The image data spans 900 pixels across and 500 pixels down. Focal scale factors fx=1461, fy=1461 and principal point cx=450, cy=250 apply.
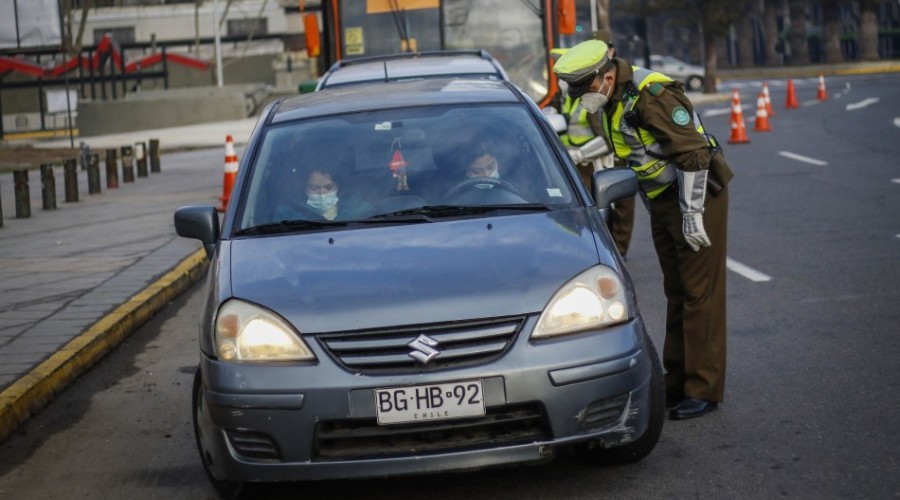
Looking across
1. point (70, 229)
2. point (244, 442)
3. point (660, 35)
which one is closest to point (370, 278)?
point (244, 442)

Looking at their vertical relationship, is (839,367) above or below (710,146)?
below

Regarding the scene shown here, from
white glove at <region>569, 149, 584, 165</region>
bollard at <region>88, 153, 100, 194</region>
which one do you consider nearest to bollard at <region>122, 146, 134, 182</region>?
bollard at <region>88, 153, 100, 194</region>

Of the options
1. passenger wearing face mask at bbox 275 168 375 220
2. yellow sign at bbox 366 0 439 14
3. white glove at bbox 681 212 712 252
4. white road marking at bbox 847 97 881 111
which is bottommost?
white road marking at bbox 847 97 881 111

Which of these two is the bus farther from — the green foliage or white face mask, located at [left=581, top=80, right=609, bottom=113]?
the green foliage

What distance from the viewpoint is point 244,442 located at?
198 inches

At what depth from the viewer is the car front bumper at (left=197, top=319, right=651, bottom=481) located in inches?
192

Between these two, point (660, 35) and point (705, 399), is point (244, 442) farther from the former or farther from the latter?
point (660, 35)

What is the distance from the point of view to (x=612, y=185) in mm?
6094

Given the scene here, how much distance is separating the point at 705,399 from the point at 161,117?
37.7m

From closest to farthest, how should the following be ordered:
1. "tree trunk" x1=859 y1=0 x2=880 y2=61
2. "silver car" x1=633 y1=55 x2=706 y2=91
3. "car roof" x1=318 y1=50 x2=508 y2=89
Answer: "car roof" x1=318 y1=50 x2=508 y2=89 → "silver car" x1=633 y1=55 x2=706 y2=91 → "tree trunk" x1=859 y1=0 x2=880 y2=61

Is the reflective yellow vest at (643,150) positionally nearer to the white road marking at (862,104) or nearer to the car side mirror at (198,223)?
the car side mirror at (198,223)

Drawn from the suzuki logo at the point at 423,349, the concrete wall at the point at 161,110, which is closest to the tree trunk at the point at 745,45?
the concrete wall at the point at 161,110

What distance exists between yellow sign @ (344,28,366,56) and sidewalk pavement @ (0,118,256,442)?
280cm

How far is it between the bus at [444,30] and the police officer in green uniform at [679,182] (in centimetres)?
1021
